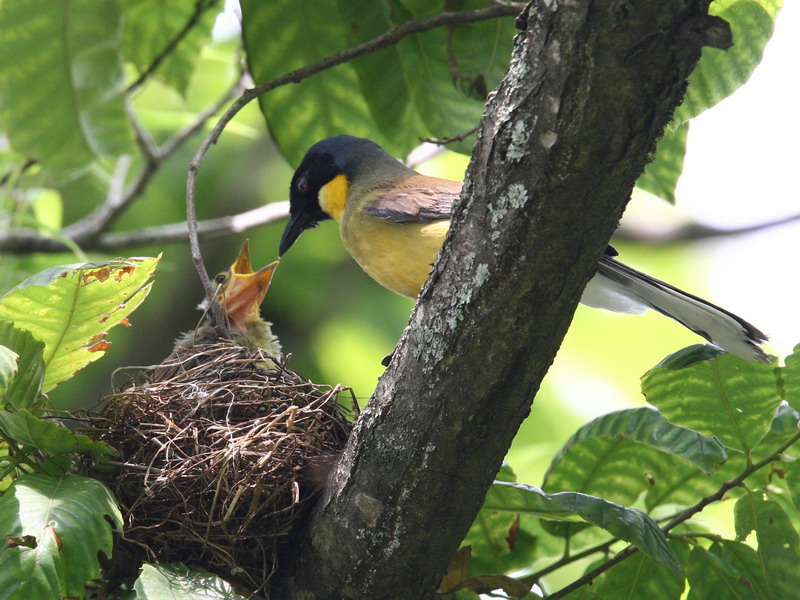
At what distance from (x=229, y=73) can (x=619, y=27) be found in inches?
248

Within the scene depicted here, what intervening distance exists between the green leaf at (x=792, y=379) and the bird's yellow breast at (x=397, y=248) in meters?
1.87

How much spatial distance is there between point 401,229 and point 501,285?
2.18 metres

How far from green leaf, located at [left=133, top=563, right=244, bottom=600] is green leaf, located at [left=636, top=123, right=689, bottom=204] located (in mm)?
2403

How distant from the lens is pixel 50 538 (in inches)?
91.4

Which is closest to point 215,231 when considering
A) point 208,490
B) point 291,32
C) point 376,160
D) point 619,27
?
point 376,160

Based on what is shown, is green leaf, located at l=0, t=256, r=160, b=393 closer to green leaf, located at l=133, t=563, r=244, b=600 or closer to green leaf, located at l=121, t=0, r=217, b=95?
green leaf, located at l=133, t=563, r=244, b=600

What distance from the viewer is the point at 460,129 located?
4172 millimetres

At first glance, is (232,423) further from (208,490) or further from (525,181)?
(525,181)

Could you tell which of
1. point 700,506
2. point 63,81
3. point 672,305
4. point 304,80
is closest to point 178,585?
point 700,506

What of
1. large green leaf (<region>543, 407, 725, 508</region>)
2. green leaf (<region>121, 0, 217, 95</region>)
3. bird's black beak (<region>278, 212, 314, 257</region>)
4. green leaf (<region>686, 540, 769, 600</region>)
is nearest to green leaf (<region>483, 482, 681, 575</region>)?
green leaf (<region>686, 540, 769, 600</region>)

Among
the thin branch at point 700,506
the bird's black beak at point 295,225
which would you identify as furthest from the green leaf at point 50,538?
the bird's black beak at point 295,225

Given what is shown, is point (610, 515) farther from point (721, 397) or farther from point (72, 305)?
point (72, 305)

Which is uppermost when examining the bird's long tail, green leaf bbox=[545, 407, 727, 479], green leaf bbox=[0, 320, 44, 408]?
the bird's long tail

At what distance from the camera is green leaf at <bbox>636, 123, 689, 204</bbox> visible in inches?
151
